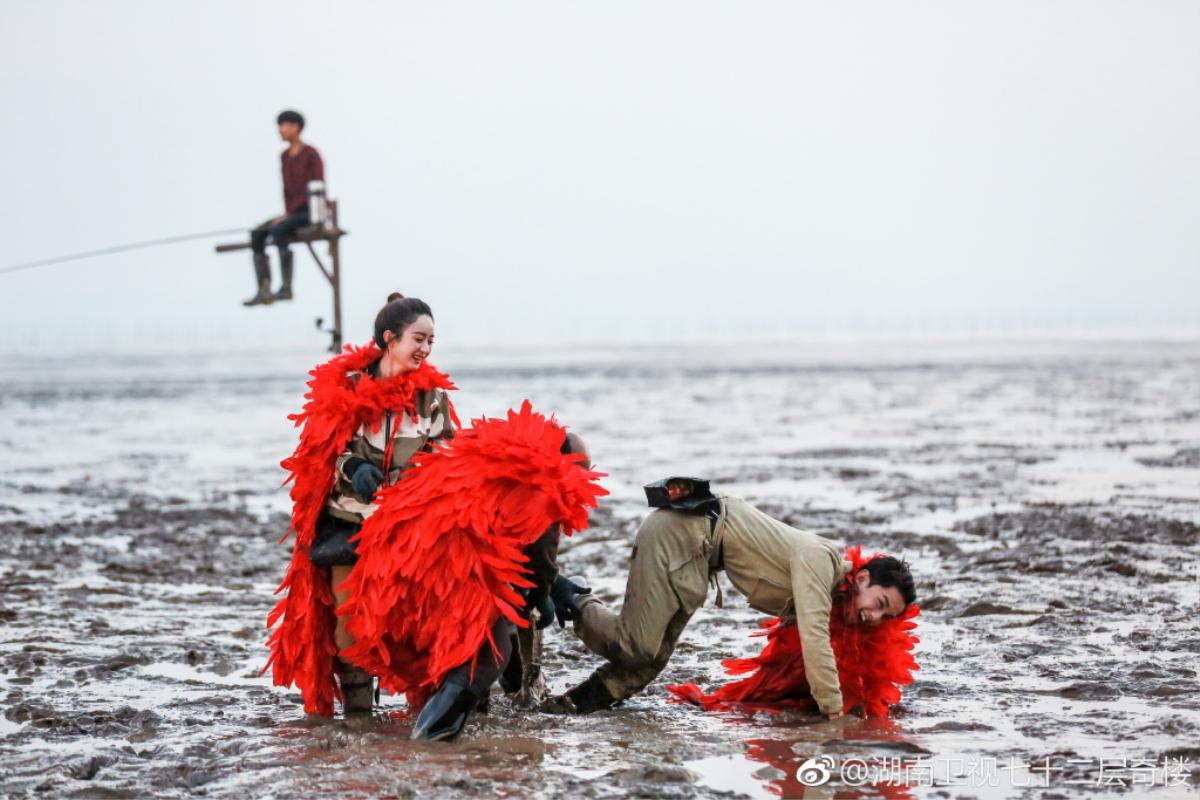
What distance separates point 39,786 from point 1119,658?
4.55 meters

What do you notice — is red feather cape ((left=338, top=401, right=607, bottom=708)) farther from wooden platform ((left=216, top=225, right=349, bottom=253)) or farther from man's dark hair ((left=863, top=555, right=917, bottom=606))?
wooden platform ((left=216, top=225, right=349, bottom=253))

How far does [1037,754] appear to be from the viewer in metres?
5.20

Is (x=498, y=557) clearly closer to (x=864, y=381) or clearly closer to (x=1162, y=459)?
(x=1162, y=459)

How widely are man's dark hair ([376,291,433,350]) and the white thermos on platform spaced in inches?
318

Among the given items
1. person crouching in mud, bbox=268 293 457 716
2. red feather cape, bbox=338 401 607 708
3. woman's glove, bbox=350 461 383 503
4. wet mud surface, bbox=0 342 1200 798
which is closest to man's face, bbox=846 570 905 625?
wet mud surface, bbox=0 342 1200 798

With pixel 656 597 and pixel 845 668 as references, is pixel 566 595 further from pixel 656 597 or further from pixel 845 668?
pixel 845 668

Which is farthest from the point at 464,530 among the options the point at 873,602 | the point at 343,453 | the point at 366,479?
the point at 873,602

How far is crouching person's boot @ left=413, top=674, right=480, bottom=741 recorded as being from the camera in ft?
17.8

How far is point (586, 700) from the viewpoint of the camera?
6.06 m

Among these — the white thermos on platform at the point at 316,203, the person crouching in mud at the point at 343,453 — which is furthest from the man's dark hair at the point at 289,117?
the person crouching in mud at the point at 343,453

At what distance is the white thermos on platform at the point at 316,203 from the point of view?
13477 millimetres

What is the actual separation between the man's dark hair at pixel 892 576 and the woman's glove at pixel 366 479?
6.50ft

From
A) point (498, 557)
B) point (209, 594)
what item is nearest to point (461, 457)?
point (498, 557)

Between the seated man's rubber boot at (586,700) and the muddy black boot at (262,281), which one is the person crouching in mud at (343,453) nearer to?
the seated man's rubber boot at (586,700)
